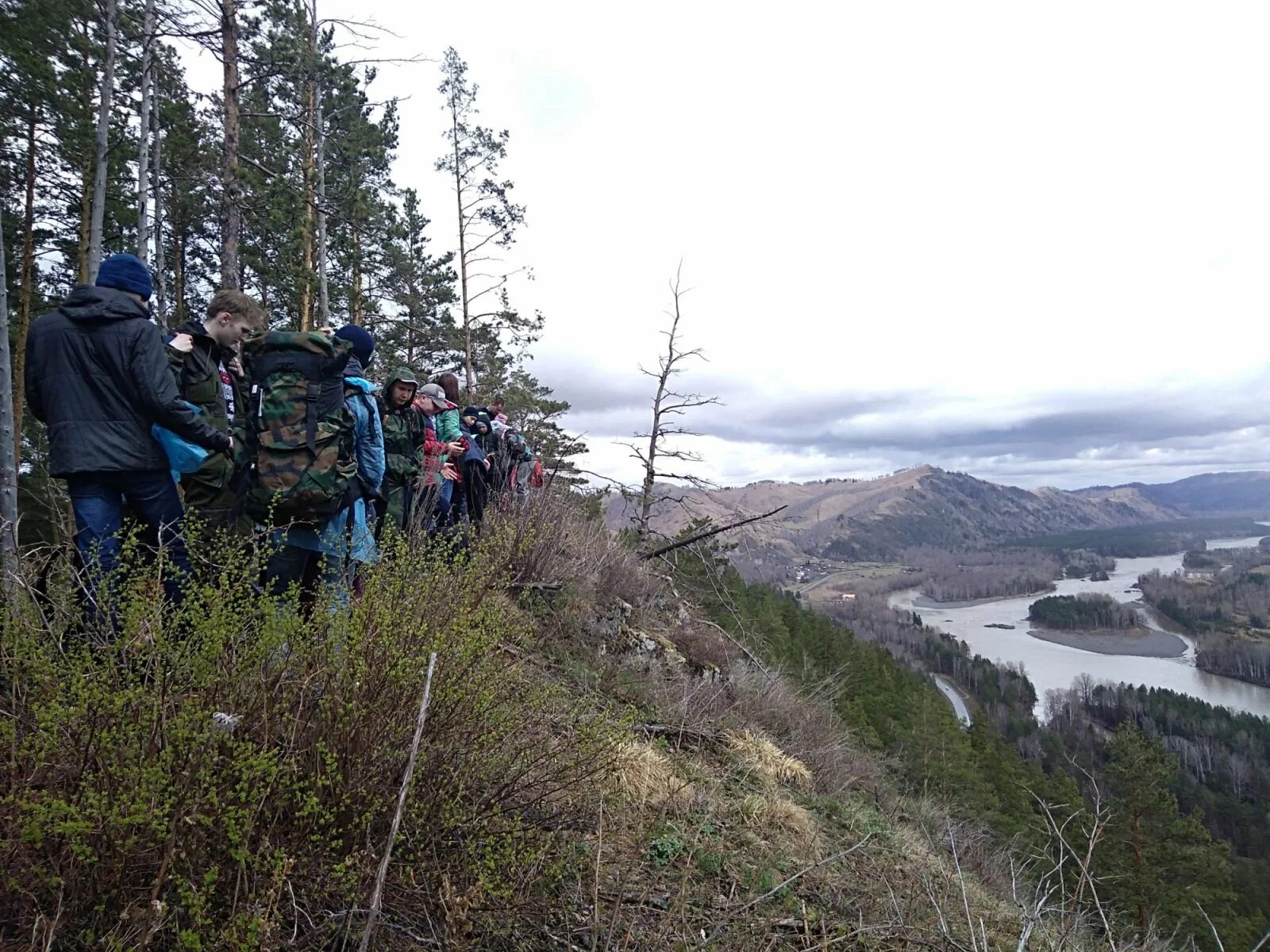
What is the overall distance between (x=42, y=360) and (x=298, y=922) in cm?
239

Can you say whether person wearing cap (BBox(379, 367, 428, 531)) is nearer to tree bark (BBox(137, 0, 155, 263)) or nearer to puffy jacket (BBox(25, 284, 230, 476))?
puffy jacket (BBox(25, 284, 230, 476))

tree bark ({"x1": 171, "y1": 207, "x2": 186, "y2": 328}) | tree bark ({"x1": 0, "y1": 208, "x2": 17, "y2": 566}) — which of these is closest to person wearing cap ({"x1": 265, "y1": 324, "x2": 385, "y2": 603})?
tree bark ({"x1": 0, "y1": 208, "x2": 17, "y2": 566})

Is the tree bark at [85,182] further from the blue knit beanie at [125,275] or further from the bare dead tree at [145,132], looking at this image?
the blue knit beanie at [125,275]

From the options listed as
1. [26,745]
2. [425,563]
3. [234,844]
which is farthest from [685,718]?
[26,745]

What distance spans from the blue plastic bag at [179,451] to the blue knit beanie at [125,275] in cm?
57

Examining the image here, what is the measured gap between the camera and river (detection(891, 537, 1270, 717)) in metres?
69.4

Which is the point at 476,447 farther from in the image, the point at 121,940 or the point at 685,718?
the point at 121,940

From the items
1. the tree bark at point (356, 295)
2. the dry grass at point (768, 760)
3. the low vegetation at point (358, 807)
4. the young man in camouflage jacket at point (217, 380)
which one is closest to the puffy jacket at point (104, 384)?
the young man in camouflage jacket at point (217, 380)

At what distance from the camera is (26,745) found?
1298 mm

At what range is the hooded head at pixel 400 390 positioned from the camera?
4.02 m

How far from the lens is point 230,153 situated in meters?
6.64

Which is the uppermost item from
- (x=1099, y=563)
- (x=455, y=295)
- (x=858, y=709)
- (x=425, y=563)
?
(x=455, y=295)

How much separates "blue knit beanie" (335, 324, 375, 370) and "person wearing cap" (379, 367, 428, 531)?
1.47 feet

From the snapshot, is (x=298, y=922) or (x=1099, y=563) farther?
(x=1099, y=563)
